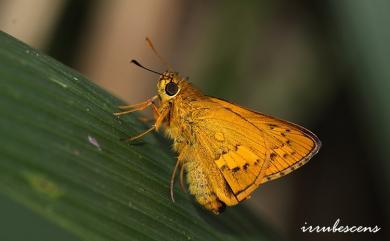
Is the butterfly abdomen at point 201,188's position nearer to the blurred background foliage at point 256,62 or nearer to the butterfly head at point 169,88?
the butterfly head at point 169,88

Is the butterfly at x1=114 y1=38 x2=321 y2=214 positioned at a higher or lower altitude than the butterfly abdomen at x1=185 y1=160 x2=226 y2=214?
higher

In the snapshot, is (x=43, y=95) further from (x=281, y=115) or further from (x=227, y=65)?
(x=281, y=115)

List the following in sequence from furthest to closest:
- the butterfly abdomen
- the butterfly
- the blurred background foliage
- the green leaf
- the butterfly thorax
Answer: the blurred background foliage → the butterfly thorax → the butterfly → the butterfly abdomen → the green leaf

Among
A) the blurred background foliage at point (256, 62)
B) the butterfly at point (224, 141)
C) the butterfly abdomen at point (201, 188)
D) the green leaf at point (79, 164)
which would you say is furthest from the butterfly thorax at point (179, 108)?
the blurred background foliage at point (256, 62)

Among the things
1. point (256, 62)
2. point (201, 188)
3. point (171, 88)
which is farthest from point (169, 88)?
point (256, 62)

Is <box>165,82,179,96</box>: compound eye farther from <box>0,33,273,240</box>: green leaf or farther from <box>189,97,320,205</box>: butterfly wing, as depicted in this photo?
<box>0,33,273,240</box>: green leaf

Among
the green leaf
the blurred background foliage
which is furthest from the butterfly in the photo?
the blurred background foliage

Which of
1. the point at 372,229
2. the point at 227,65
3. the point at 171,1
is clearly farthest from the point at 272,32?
the point at 372,229
